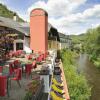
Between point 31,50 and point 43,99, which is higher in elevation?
point 31,50

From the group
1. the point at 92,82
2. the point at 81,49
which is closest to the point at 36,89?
the point at 92,82

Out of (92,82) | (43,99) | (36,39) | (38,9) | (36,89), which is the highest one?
(38,9)

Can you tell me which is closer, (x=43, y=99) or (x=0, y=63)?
(x=43, y=99)

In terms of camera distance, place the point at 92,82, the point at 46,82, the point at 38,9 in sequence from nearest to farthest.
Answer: the point at 46,82 < the point at 38,9 < the point at 92,82

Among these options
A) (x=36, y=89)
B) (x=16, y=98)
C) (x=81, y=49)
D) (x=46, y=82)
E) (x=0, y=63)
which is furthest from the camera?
(x=81, y=49)

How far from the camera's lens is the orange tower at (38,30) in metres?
32.0

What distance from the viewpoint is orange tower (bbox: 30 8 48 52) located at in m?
32.0

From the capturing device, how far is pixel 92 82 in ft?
131

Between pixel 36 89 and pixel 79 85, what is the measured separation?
16.9 metres

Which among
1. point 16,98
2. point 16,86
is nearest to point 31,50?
point 16,86

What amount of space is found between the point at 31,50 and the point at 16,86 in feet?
68.0

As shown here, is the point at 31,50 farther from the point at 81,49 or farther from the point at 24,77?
the point at 81,49

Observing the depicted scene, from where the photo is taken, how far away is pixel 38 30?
32.4m

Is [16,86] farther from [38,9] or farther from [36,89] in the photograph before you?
[38,9]
